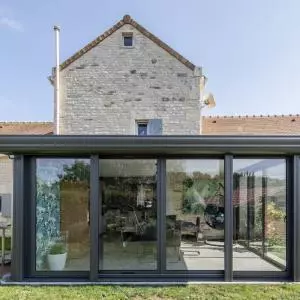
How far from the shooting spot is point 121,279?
615 cm

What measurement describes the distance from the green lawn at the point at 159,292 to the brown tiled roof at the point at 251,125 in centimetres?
911

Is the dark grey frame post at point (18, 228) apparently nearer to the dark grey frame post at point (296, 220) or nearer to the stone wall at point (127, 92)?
the dark grey frame post at point (296, 220)

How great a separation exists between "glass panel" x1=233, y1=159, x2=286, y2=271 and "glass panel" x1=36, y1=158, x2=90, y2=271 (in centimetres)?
273

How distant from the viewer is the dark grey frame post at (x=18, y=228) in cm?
600

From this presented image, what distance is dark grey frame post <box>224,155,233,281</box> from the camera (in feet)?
20.0

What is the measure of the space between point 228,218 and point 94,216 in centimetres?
234

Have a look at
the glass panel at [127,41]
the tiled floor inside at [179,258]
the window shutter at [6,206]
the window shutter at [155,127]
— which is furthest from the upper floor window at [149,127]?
the tiled floor inside at [179,258]

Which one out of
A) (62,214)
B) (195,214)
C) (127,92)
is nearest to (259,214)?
(195,214)

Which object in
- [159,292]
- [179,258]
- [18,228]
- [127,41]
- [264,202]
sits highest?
[127,41]

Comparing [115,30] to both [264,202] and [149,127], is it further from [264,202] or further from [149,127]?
[264,202]

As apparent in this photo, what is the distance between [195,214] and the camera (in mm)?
6465

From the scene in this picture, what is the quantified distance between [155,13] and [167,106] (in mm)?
3335

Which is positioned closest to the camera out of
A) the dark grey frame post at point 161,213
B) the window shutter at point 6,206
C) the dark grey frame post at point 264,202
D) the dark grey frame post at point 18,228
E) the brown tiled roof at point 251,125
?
the dark grey frame post at point 18,228

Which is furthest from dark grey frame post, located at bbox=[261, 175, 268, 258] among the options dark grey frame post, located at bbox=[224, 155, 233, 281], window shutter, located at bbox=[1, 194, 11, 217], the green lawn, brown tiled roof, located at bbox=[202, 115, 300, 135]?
window shutter, located at bbox=[1, 194, 11, 217]
